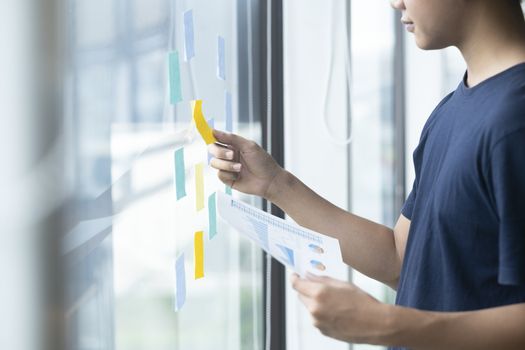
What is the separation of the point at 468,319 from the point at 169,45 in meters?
0.55

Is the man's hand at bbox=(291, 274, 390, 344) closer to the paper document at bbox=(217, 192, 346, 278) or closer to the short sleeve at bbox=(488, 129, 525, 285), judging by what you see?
the paper document at bbox=(217, 192, 346, 278)

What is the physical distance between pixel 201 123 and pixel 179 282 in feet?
0.76

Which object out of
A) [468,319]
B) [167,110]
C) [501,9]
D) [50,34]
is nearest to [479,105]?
[501,9]

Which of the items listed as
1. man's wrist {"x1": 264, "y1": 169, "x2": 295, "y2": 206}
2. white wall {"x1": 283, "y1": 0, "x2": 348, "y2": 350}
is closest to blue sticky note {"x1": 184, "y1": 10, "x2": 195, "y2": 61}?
man's wrist {"x1": 264, "y1": 169, "x2": 295, "y2": 206}

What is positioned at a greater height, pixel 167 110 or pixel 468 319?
pixel 167 110

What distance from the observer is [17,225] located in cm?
71

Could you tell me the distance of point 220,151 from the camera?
108 cm

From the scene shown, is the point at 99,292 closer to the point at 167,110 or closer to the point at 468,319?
the point at 167,110

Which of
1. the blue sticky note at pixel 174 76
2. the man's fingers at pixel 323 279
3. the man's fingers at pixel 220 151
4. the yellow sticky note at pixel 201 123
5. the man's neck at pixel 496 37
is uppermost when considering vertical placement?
the man's neck at pixel 496 37

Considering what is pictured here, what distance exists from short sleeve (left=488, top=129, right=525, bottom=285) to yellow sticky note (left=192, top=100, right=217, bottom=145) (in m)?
0.40

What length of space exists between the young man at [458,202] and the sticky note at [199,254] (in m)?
0.10

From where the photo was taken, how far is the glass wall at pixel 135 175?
837mm

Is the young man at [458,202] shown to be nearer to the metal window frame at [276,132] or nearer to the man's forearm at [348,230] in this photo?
the man's forearm at [348,230]

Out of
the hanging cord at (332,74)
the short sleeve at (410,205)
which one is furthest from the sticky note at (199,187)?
the hanging cord at (332,74)
